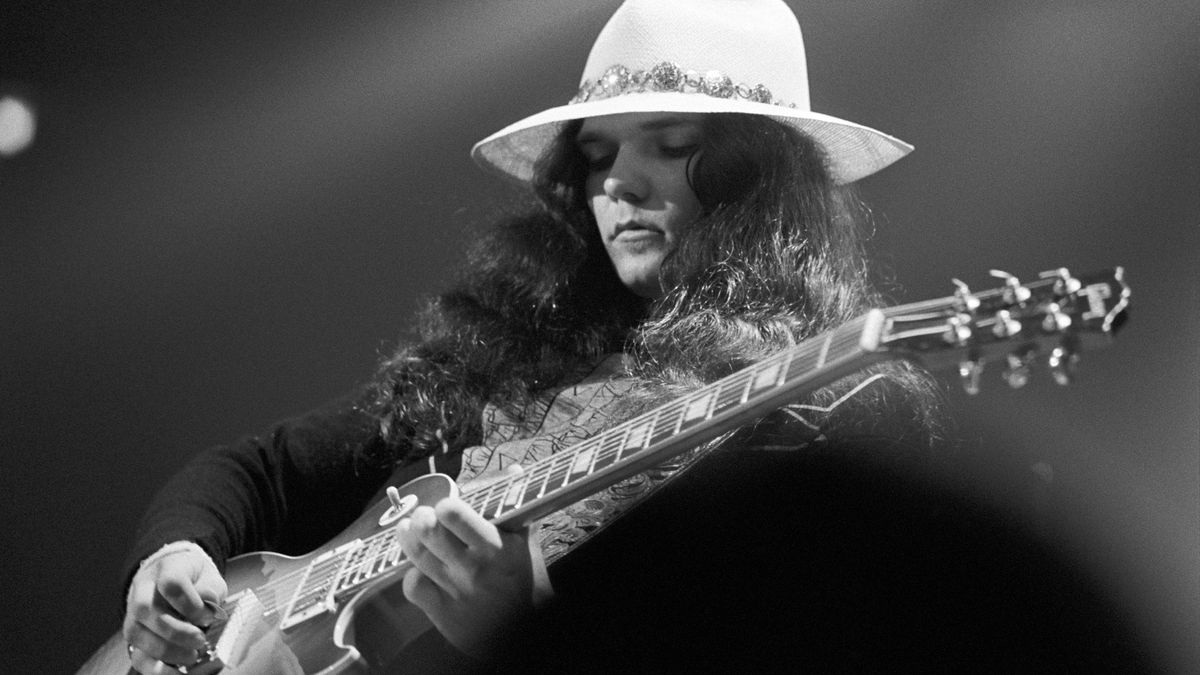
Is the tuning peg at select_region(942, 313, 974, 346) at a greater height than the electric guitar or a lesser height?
greater

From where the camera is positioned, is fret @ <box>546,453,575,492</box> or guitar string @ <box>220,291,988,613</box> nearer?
guitar string @ <box>220,291,988,613</box>

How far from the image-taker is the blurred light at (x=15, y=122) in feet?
6.59

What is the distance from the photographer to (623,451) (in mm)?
1163

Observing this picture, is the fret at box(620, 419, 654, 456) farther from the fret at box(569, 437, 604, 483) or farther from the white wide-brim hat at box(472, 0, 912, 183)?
the white wide-brim hat at box(472, 0, 912, 183)

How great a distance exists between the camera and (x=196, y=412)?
2059 millimetres

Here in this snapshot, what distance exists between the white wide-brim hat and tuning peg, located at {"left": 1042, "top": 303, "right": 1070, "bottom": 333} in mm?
657

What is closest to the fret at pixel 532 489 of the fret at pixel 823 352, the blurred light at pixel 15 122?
the fret at pixel 823 352

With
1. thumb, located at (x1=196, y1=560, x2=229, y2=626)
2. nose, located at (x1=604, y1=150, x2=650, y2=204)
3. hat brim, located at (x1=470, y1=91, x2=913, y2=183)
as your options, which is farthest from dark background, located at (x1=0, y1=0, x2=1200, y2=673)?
thumb, located at (x1=196, y1=560, x2=229, y2=626)

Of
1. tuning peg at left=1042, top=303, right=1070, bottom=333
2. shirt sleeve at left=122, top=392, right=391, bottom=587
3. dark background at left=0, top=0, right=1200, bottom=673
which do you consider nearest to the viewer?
tuning peg at left=1042, top=303, right=1070, bottom=333

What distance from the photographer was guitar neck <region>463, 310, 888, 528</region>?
40.7 inches

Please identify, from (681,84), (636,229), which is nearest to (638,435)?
(636,229)

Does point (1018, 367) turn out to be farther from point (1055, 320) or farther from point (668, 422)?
point (668, 422)

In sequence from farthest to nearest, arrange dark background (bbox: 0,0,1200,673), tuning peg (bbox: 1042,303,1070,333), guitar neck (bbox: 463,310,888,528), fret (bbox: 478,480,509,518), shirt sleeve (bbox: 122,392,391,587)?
dark background (bbox: 0,0,1200,673)
shirt sleeve (bbox: 122,392,391,587)
fret (bbox: 478,480,509,518)
guitar neck (bbox: 463,310,888,528)
tuning peg (bbox: 1042,303,1070,333)

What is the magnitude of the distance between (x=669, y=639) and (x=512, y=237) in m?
0.86
